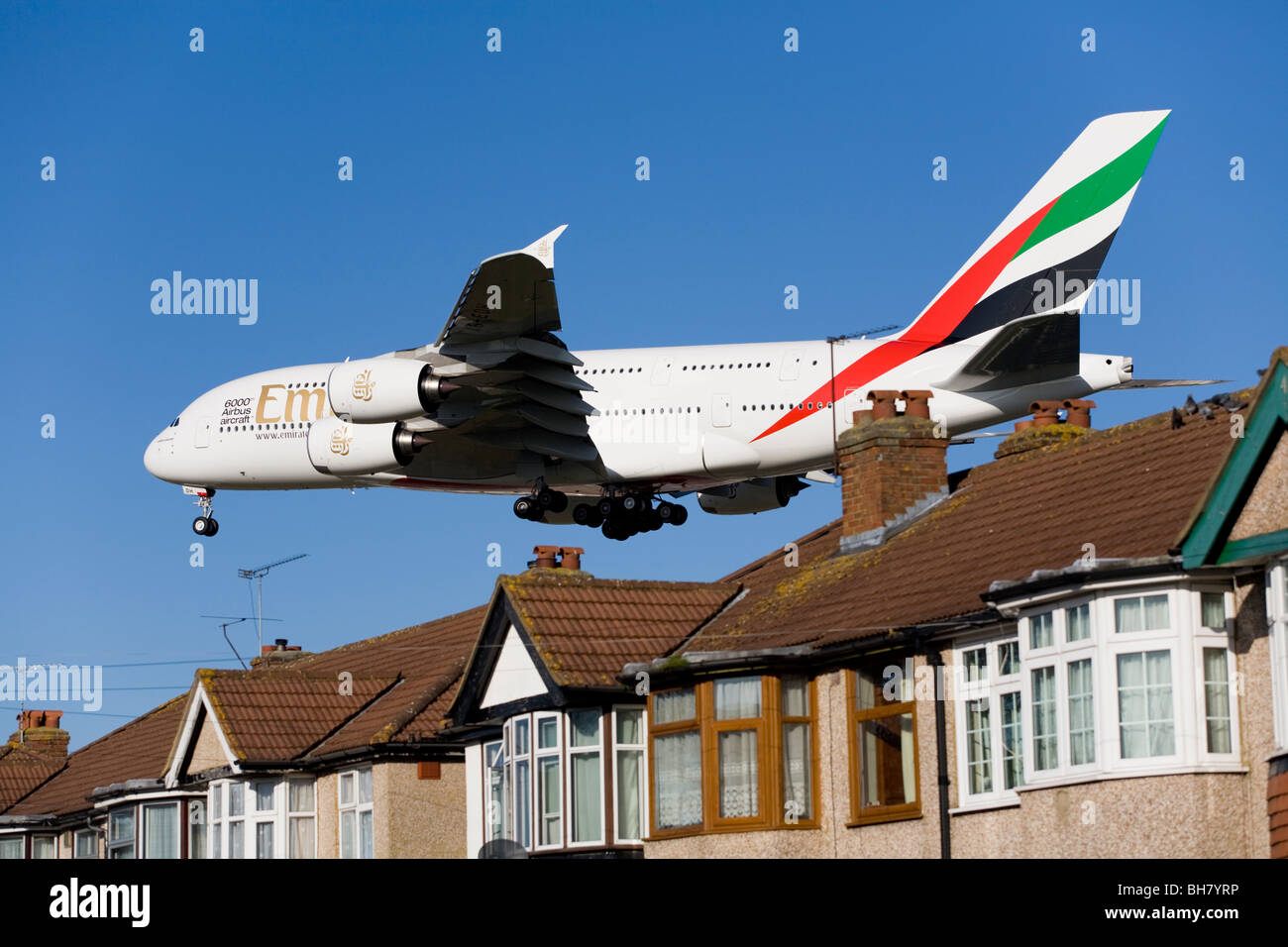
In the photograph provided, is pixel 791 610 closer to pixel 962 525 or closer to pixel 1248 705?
pixel 962 525

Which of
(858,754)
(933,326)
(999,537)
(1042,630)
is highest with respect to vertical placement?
(933,326)

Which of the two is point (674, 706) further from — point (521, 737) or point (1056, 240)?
point (1056, 240)

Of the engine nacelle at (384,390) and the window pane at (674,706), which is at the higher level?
the engine nacelle at (384,390)

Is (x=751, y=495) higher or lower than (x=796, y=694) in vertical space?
higher

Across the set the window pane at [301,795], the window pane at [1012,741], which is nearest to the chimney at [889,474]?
the window pane at [1012,741]

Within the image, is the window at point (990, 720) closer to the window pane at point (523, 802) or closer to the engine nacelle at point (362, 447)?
the window pane at point (523, 802)

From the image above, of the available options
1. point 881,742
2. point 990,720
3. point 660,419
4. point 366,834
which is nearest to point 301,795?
point 366,834
